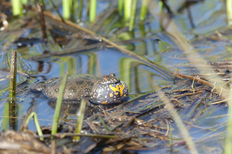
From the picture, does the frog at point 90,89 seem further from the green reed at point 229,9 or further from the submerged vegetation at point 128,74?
the green reed at point 229,9

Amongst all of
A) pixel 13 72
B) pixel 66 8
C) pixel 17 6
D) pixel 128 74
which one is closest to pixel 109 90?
pixel 128 74

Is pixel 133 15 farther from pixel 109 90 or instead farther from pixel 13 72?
pixel 13 72

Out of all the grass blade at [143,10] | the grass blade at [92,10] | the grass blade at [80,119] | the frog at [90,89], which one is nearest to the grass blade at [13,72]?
the frog at [90,89]

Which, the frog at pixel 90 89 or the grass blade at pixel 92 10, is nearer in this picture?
the frog at pixel 90 89

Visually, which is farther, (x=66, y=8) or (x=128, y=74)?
(x=66, y=8)

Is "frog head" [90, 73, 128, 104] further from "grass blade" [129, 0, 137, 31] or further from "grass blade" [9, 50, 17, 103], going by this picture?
"grass blade" [129, 0, 137, 31]

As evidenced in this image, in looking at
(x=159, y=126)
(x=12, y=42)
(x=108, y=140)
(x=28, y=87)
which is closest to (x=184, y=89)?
(x=159, y=126)

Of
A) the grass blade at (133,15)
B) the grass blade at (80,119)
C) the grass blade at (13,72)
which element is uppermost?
the grass blade at (133,15)

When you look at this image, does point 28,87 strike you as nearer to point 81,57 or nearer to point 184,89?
point 81,57
